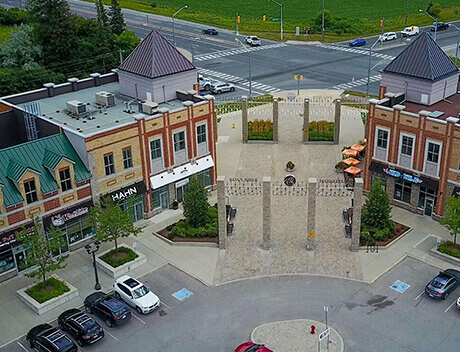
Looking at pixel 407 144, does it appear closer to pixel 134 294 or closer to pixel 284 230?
pixel 284 230

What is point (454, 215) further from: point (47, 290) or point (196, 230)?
point (47, 290)

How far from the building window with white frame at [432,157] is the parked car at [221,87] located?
133ft

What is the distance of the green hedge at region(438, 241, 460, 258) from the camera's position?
43547 mm

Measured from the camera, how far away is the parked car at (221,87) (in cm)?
8325

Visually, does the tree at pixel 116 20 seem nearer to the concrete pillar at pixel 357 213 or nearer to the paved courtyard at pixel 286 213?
the paved courtyard at pixel 286 213

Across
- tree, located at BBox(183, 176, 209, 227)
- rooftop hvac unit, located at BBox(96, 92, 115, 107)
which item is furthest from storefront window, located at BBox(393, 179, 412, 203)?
rooftop hvac unit, located at BBox(96, 92, 115, 107)

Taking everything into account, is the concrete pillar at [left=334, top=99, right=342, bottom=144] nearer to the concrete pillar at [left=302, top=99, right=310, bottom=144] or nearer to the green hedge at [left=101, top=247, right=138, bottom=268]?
the concrete pillar at [left=302, top=99, right=310, bottom=144]

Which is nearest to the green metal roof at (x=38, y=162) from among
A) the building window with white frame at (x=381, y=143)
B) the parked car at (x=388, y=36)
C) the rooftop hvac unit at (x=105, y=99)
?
the rooftop hvac unit at (x=105, y=99)

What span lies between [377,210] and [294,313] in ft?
39.9

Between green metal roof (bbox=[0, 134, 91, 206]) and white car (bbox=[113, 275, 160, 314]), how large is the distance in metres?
9.11

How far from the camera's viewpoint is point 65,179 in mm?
44719

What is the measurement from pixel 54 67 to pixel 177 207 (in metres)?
44.9

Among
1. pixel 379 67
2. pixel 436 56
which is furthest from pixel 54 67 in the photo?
pixel 436 56

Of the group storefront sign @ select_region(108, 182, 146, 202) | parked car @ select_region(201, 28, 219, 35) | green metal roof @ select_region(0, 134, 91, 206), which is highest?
green metal roof @ select_region(0, 134, 91, 206)
